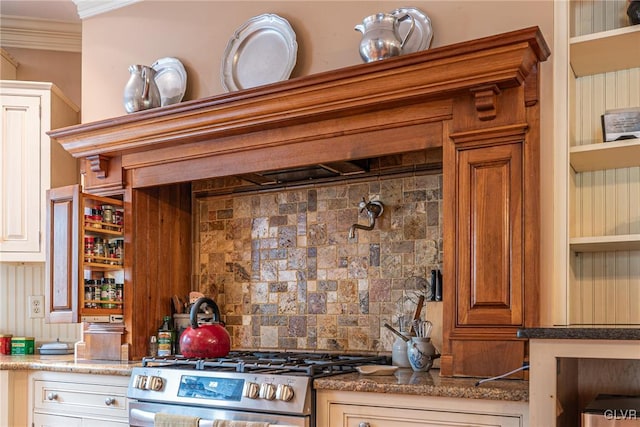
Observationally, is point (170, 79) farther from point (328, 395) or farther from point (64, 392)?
point (328, 395)

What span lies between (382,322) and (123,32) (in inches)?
78.5

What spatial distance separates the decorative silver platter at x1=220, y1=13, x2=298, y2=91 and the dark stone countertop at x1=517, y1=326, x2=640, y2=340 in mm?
1630

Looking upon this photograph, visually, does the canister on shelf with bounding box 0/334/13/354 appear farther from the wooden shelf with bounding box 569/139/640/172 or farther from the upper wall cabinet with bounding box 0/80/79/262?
the wooden shelf with bounding box 569/139/640/172

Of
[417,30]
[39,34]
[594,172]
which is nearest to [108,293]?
[417,30]

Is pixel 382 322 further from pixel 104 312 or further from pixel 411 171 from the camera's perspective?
pixel 104 312

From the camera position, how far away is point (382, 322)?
10.6 ft

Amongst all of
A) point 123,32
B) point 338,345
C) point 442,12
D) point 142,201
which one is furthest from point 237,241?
point 442,12

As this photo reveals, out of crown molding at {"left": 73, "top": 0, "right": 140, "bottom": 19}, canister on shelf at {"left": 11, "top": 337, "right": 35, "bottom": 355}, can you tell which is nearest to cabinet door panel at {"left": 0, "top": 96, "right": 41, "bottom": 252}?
canister on shelf at {"left": 11, "top": 337, "right": 35, "bottom": 355}

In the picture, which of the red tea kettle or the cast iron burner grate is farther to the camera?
the red tea kettle

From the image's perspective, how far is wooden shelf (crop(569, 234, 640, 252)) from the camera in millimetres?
2420

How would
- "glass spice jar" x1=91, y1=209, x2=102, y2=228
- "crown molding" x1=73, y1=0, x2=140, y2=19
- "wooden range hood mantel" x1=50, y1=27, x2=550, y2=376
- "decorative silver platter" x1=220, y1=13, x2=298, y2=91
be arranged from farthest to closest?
1. "crown molding" x1=73, y1=0, x2=140, y2=19
2. "glass spice jar" x1=91, y1=209, x2=102, y2=228
3. "decorative silver platter" x1=220, y1=13, x2=298, y2=91
4. "wooden range hood mantel" x1=50, y1=27, x2=550, y2=376

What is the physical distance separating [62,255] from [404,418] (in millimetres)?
1827

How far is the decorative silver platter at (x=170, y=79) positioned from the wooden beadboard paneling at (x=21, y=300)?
5.29ft

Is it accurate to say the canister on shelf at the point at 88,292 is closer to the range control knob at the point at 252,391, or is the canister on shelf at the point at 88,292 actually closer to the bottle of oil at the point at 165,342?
the bottle of oil at the point at 165,342
